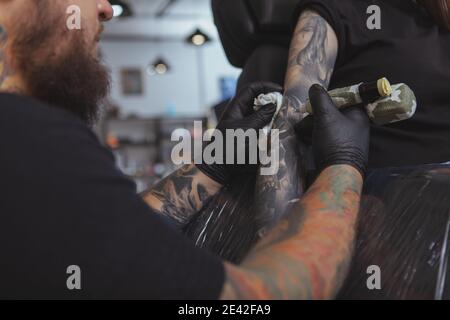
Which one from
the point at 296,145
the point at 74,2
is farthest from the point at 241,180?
the point at 74,2

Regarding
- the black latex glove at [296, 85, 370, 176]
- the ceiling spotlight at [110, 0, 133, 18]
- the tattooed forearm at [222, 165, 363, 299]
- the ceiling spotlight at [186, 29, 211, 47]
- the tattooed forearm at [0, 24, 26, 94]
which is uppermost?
the ceiling spotlight at [186, 29, 211, 47]

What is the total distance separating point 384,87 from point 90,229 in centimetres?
48

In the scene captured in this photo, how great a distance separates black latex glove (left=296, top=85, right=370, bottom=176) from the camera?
88 centimetres

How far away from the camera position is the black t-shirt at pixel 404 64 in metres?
1.01

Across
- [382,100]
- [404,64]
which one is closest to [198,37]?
[404,64]

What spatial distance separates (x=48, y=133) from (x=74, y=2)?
27cm

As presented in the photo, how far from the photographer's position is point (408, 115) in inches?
35.6

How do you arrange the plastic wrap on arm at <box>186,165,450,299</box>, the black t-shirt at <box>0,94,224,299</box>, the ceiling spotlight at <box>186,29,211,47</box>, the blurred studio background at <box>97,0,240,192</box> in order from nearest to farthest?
the black t-shirt at <box>0,94,224,299</box> < the plastic wrap on arm at <box>186,165,450,299</box> < the ceiling spotlight at <box>186,29,211,47</box> < the blurred studio background at <box>97,0,240,192</box>

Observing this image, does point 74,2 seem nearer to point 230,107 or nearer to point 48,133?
point 48,133

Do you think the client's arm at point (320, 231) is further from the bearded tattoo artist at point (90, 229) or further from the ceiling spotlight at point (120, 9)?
the ceiling spotlight at point (120, 9)

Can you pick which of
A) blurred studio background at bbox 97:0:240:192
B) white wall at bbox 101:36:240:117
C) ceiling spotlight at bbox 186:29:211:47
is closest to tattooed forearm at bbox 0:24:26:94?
ceiling spotlight at bbox 186:29:211:47

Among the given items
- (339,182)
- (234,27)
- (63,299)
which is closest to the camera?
(63,299)

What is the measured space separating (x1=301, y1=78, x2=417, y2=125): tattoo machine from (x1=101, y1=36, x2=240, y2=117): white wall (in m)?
8.64

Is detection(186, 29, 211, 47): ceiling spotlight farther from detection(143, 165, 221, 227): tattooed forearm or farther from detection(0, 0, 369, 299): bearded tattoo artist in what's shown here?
detection(0, 0, 369, 299): bearded tattoo artist
